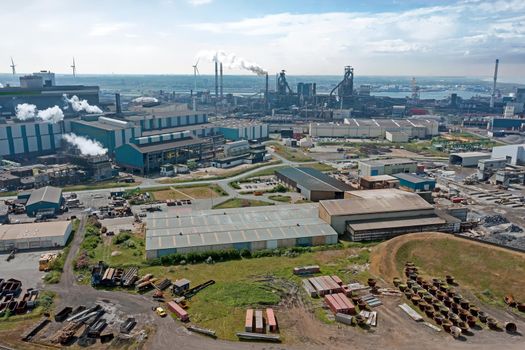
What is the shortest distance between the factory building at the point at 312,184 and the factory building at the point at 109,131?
88.3 feet

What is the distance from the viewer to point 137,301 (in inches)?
894

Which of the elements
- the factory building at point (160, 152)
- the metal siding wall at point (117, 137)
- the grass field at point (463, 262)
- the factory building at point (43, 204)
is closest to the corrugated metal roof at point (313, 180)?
the grass field at point (463, 262)

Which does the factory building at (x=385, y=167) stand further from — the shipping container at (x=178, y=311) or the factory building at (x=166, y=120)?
the factory building at (x=166, y=120)

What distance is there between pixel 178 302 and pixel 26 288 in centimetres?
935

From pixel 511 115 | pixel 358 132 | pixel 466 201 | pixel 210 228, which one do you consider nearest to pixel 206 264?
pixel 210 228

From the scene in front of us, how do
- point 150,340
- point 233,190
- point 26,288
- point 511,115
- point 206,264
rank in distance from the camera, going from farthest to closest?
point 511,115 < point 233,190 < point 206,264 < point 26,288 < point 150,340

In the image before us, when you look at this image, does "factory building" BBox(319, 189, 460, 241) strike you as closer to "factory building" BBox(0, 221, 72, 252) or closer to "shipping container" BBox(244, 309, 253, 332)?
"shipping container" BBox(244, 309, 253, 332)

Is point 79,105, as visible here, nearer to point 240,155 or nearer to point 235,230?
point 240,155

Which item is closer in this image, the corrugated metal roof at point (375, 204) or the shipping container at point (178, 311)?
the shipping container at point (178, 311)

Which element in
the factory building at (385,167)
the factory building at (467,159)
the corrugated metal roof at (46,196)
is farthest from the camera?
the factory building at (467,159)

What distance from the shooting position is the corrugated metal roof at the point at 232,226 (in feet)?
96.1

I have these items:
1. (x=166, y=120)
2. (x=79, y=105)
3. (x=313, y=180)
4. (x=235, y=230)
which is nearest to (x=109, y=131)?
(x=166, y=120)

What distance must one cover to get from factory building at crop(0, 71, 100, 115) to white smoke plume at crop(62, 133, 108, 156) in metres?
14.5

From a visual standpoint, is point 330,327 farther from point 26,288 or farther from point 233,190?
point 233,190
